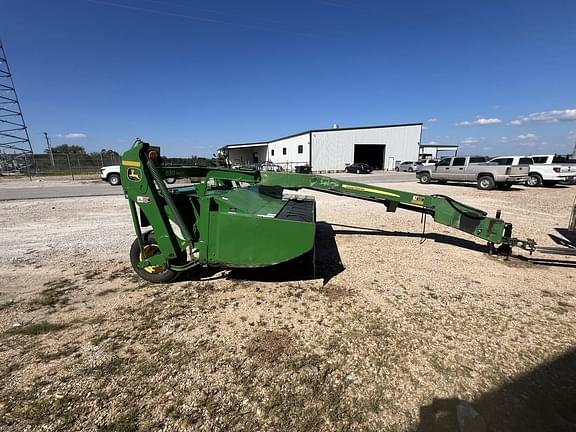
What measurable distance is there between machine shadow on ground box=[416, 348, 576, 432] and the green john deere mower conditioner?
198 centimetres

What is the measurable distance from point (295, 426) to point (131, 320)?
2.17 meters

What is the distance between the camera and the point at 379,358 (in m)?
2.59

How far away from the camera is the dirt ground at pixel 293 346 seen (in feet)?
6.75

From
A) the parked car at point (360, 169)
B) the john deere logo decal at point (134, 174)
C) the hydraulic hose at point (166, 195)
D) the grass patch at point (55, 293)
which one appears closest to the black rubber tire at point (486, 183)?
the hydraulic hose at point (166, 195)

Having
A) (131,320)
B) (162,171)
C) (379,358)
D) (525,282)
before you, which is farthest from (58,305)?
(525,282)

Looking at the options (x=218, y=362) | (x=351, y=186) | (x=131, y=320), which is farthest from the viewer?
(x=351, y=186)

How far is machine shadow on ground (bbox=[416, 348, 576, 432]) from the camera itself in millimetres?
1948

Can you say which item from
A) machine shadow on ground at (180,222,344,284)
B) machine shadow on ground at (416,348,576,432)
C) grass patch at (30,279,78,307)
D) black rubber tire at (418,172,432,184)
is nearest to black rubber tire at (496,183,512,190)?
black rubber tire at (418,172,432,184)

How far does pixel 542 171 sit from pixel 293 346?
20.0 meters

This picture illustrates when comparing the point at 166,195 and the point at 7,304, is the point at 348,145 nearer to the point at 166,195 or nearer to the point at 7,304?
the point at 166,195

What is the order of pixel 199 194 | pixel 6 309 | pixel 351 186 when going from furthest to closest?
pixel 351 186 < pixel 199 194 < pixel 6 309

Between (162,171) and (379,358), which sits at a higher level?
(162,171)

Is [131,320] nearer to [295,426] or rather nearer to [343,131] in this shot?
[295,426]

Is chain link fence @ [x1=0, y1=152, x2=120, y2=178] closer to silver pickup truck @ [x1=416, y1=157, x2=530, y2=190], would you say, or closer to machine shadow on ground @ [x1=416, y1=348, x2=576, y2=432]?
silver pickup truck @ [x1=416, y1=157, x2=530, y2=190]
